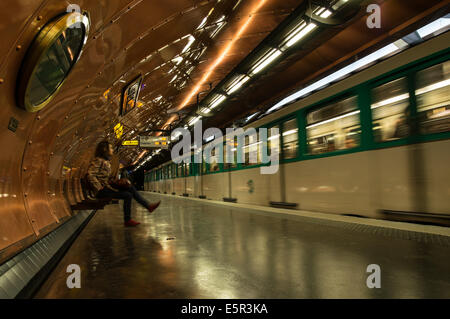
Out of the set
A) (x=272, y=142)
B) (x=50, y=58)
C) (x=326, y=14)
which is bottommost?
(x=272, y=142)

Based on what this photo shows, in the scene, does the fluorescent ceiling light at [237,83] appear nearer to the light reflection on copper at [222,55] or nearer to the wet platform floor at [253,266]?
the light reflection on copper at [222,55]

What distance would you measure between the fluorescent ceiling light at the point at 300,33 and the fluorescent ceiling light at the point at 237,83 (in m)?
1.97

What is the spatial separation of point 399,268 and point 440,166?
6.88 ft

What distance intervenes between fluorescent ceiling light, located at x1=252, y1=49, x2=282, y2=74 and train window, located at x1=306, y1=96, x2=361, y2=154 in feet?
4.78

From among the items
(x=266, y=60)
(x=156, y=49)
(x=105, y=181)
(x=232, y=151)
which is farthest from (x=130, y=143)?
(x=156, y=49)

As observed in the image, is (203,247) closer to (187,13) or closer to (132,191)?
(132,191)

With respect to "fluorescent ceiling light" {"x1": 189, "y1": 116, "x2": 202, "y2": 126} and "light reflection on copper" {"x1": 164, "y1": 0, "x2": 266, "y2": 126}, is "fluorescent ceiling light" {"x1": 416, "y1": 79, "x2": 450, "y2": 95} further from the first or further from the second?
"fluorescent ceiling light" {"x1": 189, "y1": 116, "x2": 202, "y2": 126}

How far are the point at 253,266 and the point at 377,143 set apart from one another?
10.6 feet

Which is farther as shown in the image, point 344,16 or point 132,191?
point 132,191

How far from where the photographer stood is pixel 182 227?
16.6ft

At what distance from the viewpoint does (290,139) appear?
266 inches

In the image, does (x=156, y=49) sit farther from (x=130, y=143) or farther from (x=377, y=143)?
(x=130, y=143)

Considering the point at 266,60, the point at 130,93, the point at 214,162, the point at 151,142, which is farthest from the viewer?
the point at 151,142

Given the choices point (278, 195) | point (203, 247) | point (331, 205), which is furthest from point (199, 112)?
point (203, 247)
